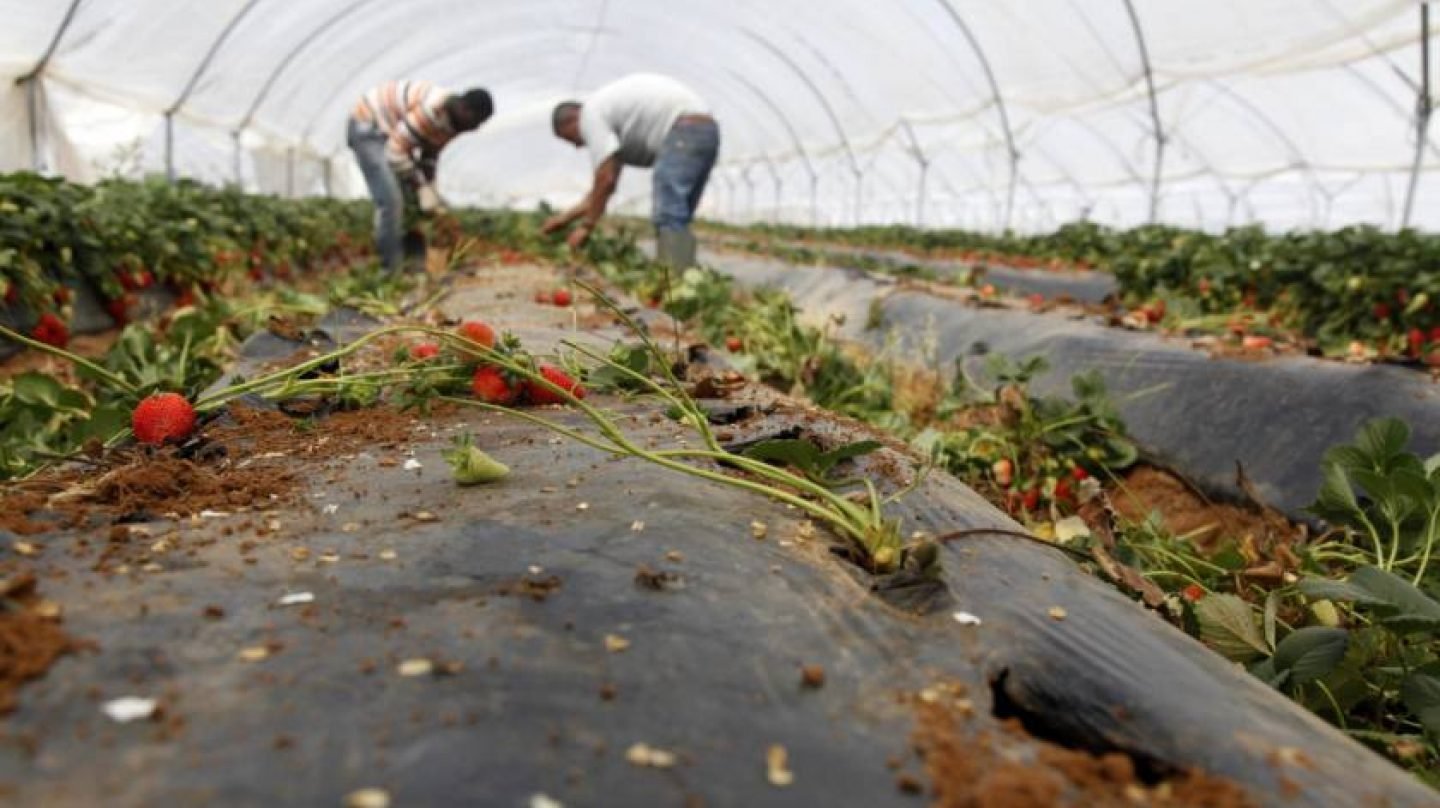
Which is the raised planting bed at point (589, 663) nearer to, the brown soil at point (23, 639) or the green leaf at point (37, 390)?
the brown soil at point (23, 639)

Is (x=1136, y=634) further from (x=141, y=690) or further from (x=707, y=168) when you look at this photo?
(x=707, y=168)

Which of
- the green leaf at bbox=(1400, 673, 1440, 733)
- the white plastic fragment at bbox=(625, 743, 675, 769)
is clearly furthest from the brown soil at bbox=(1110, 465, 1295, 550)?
the white plastic fragment at bbox=(625, 743, 675, 769)

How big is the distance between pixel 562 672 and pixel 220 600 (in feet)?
1.50

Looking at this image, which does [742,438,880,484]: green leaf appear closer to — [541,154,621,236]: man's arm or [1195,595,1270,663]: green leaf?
[1195,595,1270,663]: green leaf

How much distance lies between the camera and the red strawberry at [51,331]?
4.16 metres

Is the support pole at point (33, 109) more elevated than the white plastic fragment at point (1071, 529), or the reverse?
the support pole at point (33, 109)

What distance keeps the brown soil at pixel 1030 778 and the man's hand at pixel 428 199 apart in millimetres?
7498

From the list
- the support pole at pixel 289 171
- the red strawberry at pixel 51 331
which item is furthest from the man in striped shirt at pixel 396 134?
the support pole at pixel 289 171

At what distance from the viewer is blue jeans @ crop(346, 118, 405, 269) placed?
7.65m

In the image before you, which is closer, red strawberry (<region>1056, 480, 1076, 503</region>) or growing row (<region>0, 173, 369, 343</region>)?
red strawberry (<region>1056, 480, 1076, 503</region>)

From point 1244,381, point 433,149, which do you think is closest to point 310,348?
point 1244,381

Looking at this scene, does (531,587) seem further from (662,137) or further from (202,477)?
(662,137)

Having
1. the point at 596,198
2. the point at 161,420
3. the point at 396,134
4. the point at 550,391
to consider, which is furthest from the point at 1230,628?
the point at 396,134

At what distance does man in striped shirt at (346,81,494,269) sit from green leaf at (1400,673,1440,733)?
7051 millimetres
